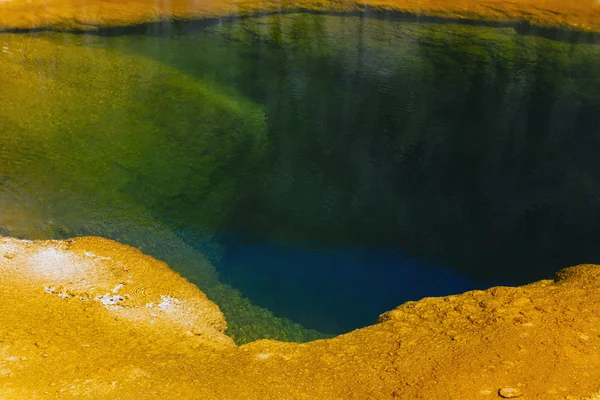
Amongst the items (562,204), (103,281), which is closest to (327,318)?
(103,281)

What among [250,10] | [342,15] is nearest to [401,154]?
[342,15]

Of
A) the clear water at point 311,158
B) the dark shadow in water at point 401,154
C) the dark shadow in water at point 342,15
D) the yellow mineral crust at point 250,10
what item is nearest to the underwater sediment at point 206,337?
the clear water at point 311,158

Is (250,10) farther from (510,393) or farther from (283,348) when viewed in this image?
(510,393)

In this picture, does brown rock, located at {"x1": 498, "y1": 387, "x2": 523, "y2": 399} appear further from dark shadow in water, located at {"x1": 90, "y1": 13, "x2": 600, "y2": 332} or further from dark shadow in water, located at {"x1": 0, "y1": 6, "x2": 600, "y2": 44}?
dark shadow in water, located at {"x1": 0, "y1": 6, "x2": 600, "y2": 44}

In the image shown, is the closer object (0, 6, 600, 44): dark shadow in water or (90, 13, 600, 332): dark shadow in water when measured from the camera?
(90, 13, 600, 332): dark shadow in water

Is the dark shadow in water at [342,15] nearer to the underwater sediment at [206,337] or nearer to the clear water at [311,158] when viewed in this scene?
the clear water at [311,158]

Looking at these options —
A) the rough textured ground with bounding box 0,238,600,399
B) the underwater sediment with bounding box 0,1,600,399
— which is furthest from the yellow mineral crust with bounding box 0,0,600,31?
the rough textured ground with bounding box 0,238,600,399

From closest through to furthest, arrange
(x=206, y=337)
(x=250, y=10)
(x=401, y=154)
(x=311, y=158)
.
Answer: (x=206, y=337), (x=311, y=158), (x=401, y=154), (x=250, y=10)
